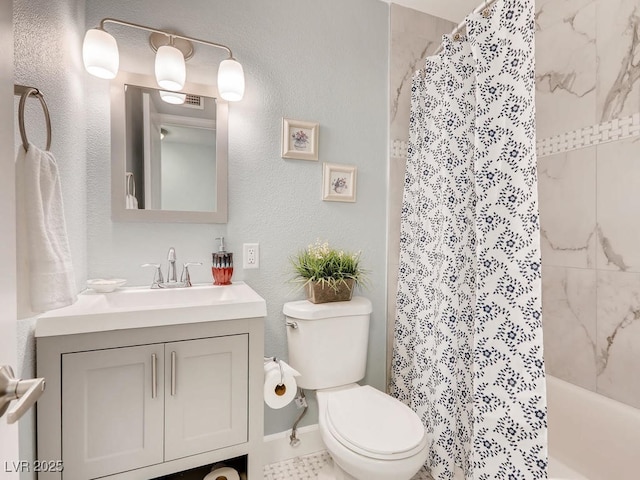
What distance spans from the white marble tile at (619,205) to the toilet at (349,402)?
1.13 m

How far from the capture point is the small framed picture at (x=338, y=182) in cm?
180

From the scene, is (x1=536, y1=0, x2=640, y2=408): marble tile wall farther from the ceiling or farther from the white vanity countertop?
the white vanity countertop

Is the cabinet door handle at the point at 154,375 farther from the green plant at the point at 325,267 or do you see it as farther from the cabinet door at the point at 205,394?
the green plant at the point at 325,267

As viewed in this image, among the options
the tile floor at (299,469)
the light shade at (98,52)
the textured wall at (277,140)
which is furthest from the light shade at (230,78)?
the tile floor at (299,469)

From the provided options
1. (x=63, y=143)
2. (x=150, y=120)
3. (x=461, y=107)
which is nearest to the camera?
(x=63, y=143)

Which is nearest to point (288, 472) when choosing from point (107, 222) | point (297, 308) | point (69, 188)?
point (297, 308)

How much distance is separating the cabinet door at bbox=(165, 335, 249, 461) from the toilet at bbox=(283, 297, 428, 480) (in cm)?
40

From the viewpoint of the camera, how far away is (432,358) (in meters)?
1.55

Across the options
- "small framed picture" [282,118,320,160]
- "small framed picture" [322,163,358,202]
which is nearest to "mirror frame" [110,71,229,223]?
"small framed picture" [282,118,320,160]

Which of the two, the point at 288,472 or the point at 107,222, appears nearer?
the point at 107,222

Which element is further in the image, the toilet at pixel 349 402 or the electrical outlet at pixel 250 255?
the electrical outlet at pixel 250 255

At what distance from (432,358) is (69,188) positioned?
5.69 feet

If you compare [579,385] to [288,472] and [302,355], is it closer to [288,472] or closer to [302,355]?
[302,355]

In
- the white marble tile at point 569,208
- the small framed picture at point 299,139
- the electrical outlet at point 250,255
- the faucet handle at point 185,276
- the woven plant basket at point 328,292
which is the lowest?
the woven plant basket at point 328,292
